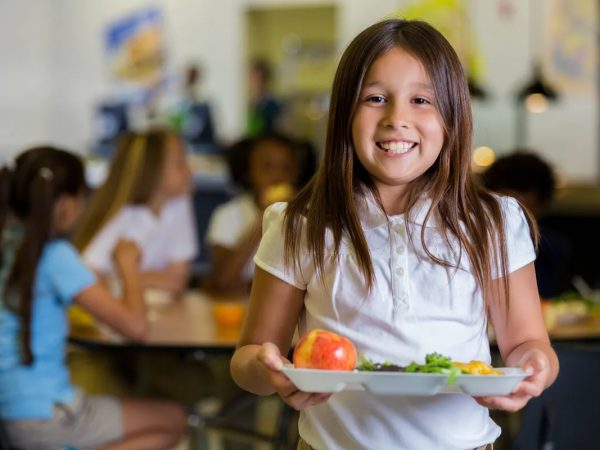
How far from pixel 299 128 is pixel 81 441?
21.2ft

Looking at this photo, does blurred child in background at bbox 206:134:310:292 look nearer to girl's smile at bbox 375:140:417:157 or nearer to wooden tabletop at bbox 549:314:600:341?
wooden tabletop at bbox 549:314:600:341

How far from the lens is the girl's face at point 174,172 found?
358 centimetres

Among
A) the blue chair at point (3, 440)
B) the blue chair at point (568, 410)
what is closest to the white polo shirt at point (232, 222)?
the blue chair at point (3, 440)

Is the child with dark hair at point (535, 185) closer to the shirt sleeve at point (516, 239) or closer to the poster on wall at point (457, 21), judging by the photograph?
the shirt sleeve at point (516, 239)

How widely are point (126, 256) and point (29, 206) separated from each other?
431mm

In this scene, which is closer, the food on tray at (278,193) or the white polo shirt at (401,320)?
the white polo shirt at (401,320)

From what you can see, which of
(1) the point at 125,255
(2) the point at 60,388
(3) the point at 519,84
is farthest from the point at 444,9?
(2) the point at 60,388

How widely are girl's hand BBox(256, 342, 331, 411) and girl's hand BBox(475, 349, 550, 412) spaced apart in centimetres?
19

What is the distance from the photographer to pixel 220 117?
28.2 feet

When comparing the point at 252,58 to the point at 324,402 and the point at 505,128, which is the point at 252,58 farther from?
the point at 324,402

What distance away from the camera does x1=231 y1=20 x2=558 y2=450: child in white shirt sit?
1.33 metres

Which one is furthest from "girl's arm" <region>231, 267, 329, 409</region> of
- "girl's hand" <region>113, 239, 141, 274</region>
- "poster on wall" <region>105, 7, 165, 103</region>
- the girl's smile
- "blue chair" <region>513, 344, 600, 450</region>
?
"poster on wall" <region>105, 7, 165, 103</region>

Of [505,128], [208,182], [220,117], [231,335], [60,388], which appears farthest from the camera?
[220,117]

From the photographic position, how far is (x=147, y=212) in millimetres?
3520
